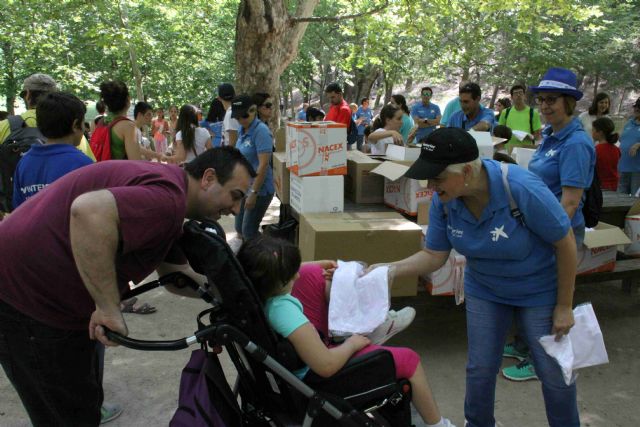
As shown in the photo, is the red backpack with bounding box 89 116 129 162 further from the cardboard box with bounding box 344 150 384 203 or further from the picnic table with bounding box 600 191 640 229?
the picnic table with bounding box 600 191 640 229

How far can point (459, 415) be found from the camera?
3.29 meters

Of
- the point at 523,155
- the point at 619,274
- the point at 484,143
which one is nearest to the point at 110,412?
the point at 484,143

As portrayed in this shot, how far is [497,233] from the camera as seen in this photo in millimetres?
2316

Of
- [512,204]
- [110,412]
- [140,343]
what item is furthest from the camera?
[110,412]

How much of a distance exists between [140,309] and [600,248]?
3.82 m

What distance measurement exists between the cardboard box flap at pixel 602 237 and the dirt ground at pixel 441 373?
87 cm

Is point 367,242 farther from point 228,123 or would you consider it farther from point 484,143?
point 228,123

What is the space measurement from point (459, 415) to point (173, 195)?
2390mm

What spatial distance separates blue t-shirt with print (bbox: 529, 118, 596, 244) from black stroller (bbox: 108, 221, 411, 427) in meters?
1.56

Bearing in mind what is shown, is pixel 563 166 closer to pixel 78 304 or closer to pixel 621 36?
pixel 78 304

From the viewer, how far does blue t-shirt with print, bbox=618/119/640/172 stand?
6.88 metres

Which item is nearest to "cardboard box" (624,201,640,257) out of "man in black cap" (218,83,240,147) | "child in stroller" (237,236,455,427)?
"child in stroller" (237,236,455,427)

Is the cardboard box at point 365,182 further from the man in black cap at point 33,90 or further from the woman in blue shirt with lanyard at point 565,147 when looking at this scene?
the man in black cap at point 33,90

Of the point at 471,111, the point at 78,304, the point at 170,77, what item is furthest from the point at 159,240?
the point at 170,77
